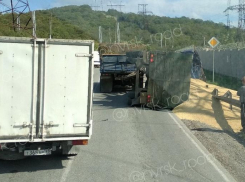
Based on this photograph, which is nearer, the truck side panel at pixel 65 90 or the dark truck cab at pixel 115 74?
the truck side panel at pixel 65 90

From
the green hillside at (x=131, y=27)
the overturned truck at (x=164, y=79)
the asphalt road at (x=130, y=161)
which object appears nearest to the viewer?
the asphalt road at (x=130, y=161)

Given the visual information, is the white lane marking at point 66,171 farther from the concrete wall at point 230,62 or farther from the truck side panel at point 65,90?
the concrete wall at point 230,62

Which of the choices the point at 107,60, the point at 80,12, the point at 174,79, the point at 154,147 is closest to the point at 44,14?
the point at 80,12

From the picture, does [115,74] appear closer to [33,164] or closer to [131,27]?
[33,164]

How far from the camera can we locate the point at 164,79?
15117 mm

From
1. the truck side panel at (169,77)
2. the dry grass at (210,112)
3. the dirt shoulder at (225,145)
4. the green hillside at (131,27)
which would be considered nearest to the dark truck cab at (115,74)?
the dry grass at (210,112)

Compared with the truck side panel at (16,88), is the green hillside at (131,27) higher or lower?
higher

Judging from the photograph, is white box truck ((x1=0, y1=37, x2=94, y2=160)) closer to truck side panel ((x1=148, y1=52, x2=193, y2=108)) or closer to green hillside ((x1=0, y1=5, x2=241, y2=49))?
truck side panel ((x1=148, y1=52, x2=193, y2=108))

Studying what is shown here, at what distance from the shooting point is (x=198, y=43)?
57438 millimetres

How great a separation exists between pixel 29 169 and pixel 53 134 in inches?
37.6

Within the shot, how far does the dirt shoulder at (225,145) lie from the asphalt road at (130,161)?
0.69 ft

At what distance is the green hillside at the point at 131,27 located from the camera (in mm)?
49062

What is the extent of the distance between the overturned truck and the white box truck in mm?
8283

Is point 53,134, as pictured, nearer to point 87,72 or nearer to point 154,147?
point 87,72
